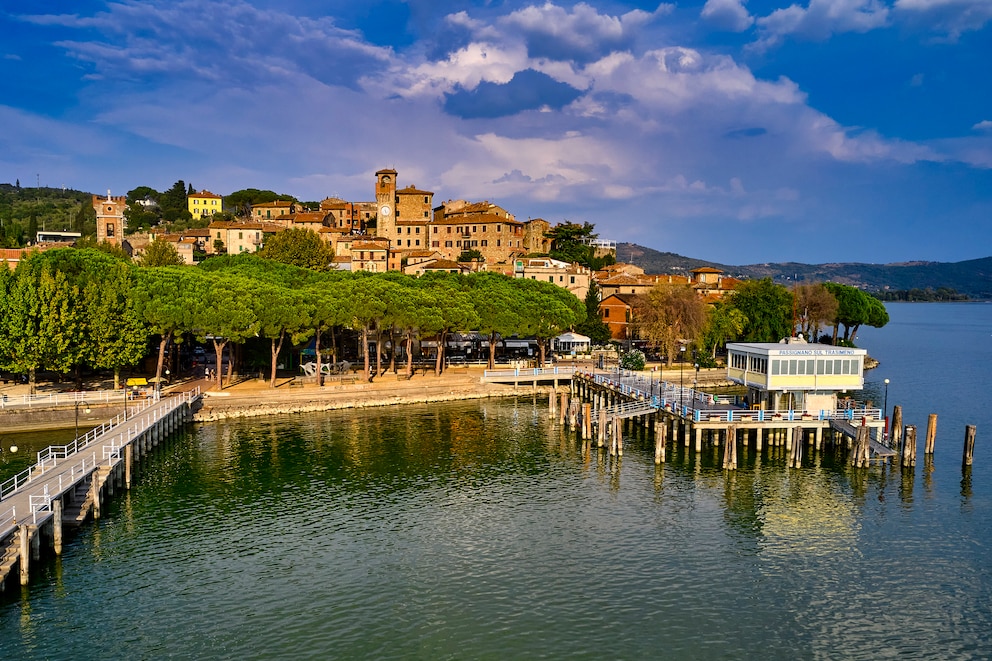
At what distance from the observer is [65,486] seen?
36250 millimetres

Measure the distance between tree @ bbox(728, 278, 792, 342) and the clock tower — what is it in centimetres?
8116

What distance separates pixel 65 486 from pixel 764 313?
84.0 meters

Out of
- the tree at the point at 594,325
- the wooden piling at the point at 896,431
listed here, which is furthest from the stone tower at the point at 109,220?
the wooden piling at the point at 896,431

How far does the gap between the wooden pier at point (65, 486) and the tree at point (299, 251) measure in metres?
70.4

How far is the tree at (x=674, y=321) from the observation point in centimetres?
9262

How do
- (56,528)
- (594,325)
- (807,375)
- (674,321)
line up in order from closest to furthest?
1. (56,528)
2. (807,375)
3. (674,321)
4. (594,325)

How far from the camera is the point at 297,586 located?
3053 centimetres

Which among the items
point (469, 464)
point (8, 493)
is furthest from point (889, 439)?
point (8, 493)

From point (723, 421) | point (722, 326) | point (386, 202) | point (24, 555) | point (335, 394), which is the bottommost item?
point (24, 555)

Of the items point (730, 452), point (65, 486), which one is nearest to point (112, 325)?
point (65, 486)

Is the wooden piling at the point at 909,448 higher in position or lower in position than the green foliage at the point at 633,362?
lower

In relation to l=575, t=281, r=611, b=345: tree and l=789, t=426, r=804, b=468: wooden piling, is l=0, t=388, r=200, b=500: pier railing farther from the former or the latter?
l=575, t=281, r=611, b=345: tree

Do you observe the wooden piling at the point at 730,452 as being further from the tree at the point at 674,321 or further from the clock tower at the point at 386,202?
the clock tower at the point at 386,202

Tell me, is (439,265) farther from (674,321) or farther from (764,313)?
(764,313)
